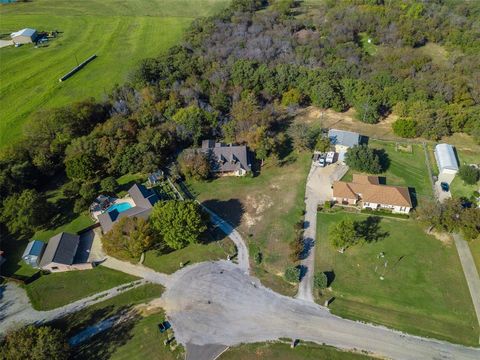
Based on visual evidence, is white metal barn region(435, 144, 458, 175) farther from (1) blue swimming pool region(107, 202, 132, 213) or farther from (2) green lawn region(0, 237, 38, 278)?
(2) green lawn region(0, 237, 38, 278)

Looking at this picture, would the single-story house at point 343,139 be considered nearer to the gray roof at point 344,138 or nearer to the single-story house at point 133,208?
the gray roof at point 344,138

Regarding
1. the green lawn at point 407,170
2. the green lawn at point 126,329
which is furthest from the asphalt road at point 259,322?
the green lawn at point 407,170

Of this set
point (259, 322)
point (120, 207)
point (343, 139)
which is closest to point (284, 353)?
point (259, 322)

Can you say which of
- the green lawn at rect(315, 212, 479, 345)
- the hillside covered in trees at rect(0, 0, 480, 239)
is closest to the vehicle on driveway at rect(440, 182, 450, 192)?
the green lawn at rect(315, 212, 479, 345)

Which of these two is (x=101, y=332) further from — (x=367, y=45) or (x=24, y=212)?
(x=367, y=45)

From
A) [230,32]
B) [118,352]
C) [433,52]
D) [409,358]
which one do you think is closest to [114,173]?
[118,352]

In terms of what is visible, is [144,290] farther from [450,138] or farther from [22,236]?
[450,138]
